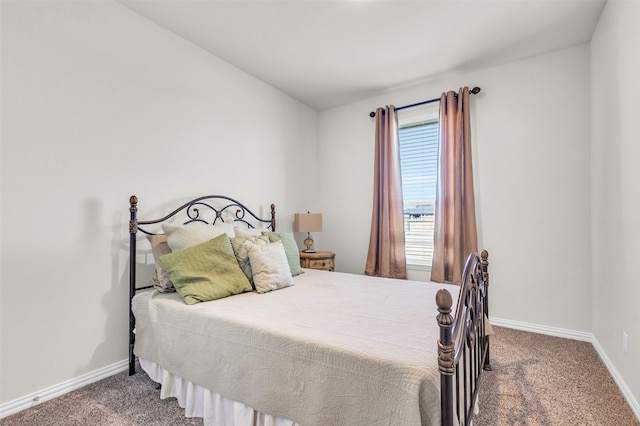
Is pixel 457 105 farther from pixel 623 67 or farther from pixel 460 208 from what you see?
pixel 623 67

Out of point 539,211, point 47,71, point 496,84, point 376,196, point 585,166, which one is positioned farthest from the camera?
point 376,196

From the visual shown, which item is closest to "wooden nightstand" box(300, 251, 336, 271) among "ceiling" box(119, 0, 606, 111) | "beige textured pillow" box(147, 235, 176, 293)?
"beige textured pillow" box(147, 235, 176, 293)

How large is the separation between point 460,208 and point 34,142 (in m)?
3.48

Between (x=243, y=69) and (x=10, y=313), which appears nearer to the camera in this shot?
(x=10, y=313)

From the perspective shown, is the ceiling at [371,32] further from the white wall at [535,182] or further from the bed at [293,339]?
the bed at [293,339]

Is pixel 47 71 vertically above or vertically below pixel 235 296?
above

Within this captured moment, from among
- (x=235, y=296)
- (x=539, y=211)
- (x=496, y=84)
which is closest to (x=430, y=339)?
(x=235, y=296)

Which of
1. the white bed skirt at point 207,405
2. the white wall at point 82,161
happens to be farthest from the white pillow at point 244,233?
the white bed skirt at point 207,405

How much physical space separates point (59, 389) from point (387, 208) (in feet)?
10.5

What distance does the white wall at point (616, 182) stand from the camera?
1829 millimetres

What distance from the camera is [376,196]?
3.80 m

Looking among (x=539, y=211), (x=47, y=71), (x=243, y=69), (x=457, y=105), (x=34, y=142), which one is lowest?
(x=539, y=211)

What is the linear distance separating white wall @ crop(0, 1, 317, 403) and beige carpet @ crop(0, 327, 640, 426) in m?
0.22

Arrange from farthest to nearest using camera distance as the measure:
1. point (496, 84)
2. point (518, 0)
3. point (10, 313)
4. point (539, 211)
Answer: point (496, 84) → point (539, 211) → point (518, 0) → point (10, 313)
